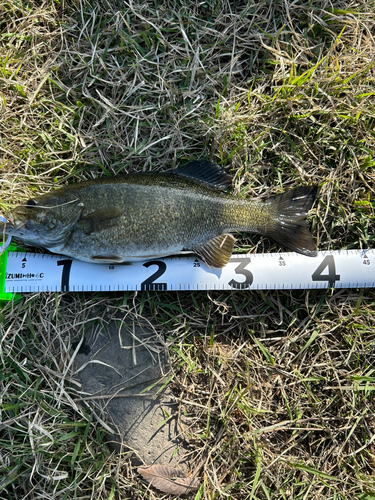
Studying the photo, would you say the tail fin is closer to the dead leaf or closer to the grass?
the grass

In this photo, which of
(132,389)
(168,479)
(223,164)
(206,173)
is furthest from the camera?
(223,164)

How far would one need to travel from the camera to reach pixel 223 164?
3143 mm

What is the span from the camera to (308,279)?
115 inches

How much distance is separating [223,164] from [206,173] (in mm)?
266

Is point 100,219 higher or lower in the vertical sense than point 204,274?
higher

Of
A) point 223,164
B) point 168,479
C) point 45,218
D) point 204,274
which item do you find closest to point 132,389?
point 168,479

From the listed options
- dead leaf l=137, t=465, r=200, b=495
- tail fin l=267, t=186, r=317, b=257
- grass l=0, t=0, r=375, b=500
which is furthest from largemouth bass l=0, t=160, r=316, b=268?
dead leaf l=137, t=465, r=200, b=495

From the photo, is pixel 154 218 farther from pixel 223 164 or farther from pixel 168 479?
pixel 168 479

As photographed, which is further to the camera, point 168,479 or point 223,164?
point 223,164

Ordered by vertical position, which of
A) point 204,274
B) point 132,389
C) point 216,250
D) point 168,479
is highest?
point 216,250

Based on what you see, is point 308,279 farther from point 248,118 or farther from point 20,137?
point 20,137

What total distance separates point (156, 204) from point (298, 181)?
146 centimetres

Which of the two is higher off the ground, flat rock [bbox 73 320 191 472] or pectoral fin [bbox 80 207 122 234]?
pectoral fin [bbox 80 207 122 234]

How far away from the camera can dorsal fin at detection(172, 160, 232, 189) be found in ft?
9.72
